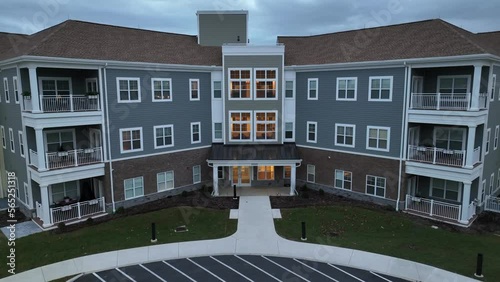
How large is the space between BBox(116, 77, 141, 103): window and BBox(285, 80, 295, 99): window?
443 inches

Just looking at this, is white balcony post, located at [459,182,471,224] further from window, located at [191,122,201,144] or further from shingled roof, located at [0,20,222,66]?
shingled roof, located at [0,20,222,66]

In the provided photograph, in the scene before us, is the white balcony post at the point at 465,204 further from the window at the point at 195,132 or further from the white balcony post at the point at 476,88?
the window at the point at 195,132

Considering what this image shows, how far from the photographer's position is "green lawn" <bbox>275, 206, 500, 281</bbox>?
602 inches

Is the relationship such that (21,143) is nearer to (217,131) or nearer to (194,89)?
(194,89)

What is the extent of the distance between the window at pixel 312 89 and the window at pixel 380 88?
4.26 metres

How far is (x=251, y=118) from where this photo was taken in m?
26.4

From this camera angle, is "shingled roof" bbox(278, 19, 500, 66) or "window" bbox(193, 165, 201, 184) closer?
"shingled roof" bbox(278, 19, 500, 66)

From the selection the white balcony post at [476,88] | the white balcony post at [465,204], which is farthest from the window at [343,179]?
the white balcony post at [476,88]

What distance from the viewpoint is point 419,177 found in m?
23.0

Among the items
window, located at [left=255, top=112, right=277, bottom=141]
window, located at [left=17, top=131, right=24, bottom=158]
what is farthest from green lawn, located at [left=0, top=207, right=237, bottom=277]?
window, located at [left=255, top=112, right=277, bottom=141]

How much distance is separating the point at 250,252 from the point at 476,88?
15420 mm

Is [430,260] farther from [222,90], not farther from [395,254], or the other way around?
[222,90]

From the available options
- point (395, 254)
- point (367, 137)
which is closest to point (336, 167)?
point (367, 137)

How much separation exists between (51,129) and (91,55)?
17.5 feet
